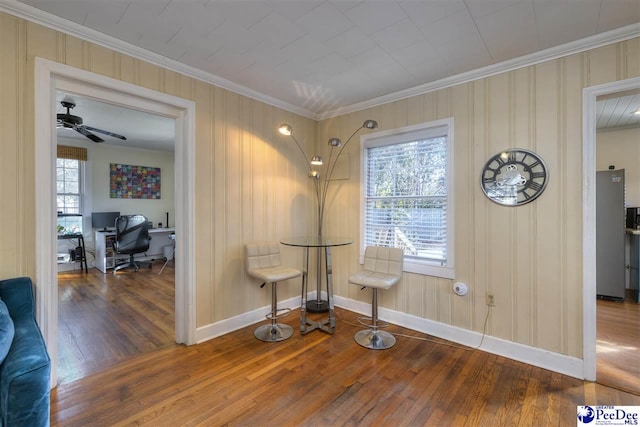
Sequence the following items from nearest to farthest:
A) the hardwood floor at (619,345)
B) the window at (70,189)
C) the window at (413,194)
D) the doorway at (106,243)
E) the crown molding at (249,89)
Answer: the crown molding at (249,89) → the hardwood floor at (619,345) → the doorway at (106,243) → the window at (413,194) → the window at (70,189)

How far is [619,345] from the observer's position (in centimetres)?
247

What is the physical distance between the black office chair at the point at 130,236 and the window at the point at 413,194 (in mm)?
4407

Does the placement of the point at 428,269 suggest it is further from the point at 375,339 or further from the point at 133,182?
the point at 133,182

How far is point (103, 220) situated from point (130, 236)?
86 centimetres

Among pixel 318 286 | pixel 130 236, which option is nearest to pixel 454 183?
pixel 318 286

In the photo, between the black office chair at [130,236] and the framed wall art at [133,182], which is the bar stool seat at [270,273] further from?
the framed wall art at [133,182]

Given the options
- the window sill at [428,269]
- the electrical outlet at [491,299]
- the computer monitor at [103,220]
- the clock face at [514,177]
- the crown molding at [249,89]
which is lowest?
the electrical outlet at [491,299]

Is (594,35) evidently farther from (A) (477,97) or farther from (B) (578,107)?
(A) (477,97)

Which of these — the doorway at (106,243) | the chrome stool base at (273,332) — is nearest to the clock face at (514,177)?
the chrome stool base at (273,332)

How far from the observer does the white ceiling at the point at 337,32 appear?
1.71m

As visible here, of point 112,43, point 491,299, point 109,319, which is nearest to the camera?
point 112,43

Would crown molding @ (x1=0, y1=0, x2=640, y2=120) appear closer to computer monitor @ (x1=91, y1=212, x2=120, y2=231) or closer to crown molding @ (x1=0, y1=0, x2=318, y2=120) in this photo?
crown molding @ (x1=0, y1=0, x2=318, y2=120)

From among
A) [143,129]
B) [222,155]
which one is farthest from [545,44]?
[143,129]

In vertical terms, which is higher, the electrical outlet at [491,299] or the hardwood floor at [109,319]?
the electrical outlet at [491,299]
